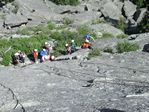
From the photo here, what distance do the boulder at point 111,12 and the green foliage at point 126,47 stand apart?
1566 centimetres

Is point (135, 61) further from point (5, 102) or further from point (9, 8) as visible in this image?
point (9, 8)

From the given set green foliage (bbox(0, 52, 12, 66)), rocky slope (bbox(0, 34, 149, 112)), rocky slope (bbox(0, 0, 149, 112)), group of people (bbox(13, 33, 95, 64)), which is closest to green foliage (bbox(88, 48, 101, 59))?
rocky slope (bbox(0, 0, 149, 112))

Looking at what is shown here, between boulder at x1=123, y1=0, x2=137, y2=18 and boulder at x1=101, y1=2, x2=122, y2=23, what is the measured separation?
33.4 inches

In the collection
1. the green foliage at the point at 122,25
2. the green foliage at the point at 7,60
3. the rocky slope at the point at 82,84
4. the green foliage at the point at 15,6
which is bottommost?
the green foliage at the point at 122,25

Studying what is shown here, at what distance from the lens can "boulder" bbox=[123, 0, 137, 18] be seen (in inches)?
1916

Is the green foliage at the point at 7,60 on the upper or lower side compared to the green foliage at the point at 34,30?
lower

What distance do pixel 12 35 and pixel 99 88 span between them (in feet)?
69.4

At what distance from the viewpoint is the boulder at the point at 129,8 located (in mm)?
48656

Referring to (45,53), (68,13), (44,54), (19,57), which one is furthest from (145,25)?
(19,57)

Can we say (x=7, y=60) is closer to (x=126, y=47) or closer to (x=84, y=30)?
(x=126, y=47)

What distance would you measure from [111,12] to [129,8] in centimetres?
283

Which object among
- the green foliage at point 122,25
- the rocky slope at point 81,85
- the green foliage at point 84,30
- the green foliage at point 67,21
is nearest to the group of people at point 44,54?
the rocky slope at point 81,85

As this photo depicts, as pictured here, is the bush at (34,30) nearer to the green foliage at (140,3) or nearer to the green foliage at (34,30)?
the green foliage at (34,30)

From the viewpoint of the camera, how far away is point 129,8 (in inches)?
1959
